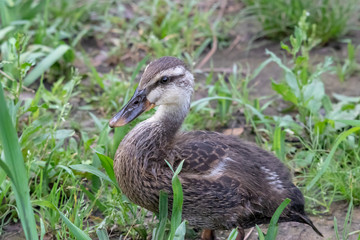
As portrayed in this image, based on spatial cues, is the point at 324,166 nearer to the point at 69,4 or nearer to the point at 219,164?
the point at 219,164

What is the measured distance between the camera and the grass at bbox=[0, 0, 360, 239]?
3391mm

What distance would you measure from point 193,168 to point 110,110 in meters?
1.80

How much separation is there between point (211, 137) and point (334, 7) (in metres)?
3.01

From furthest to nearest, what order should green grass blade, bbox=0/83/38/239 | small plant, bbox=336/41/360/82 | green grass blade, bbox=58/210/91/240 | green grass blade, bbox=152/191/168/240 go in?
1. small plant, bbox=336/41/360/82
2. green grass blade, bbox=152/191/168/240
3. green grass blade, bbox=58/210/91/240
4. green grass blade, bbox=0/83/38/239

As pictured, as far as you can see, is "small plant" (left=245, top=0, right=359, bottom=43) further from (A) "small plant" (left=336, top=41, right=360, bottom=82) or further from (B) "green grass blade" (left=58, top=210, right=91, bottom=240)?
(B) "green grass blade" (left=58, top=210, right=91, bottom=240)

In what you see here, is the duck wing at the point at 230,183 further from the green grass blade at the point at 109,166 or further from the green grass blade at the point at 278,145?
the green grass blade at the point at 278,145

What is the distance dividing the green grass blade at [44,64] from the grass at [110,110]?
0.01m

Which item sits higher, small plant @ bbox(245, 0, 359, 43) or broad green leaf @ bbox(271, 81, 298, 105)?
small plant @ bbox(245, 0, 359, 43)

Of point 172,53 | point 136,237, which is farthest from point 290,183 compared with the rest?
point 172,53

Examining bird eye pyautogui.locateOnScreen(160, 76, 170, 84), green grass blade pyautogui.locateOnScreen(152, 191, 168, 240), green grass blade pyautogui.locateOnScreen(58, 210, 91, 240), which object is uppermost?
bird eye pyautogui.locateOnScreen(160, 76, 170, 84)

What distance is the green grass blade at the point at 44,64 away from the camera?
15.6 ft

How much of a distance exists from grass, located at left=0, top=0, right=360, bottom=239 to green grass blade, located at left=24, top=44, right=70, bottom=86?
12 millimetres

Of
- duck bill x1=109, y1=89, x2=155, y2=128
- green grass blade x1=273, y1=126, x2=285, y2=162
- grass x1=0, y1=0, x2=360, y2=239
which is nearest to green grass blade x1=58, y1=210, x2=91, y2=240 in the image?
grass x1=0, y1=0, x2=360, y2=239

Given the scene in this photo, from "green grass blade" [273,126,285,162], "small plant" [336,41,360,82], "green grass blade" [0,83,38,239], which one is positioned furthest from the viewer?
"small plant" [336,41,360,82]
